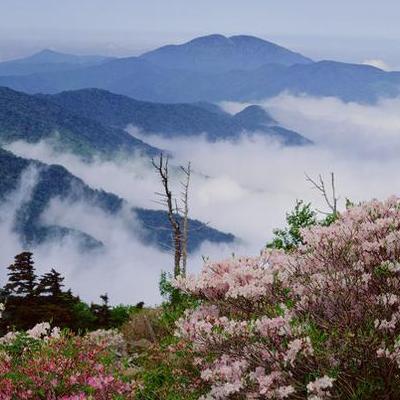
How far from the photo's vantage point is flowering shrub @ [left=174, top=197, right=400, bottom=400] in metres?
6.75

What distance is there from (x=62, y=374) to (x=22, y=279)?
1666cm

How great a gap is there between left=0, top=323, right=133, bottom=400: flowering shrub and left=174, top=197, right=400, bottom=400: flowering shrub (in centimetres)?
154

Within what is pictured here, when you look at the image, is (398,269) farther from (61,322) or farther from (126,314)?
(126,314)

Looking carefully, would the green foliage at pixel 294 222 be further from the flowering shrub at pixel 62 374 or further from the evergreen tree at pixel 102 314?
the flowering shrub at pixel 62 374

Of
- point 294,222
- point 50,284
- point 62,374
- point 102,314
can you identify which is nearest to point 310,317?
point 62,374

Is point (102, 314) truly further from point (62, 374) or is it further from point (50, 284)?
point (62, 374)

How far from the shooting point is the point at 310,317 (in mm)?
7762

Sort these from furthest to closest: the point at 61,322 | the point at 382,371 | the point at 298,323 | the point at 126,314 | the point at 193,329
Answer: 1. the point at 126,314
2. the point at 61,322
3. the point at 193,329
4. the point at 298,323
5. the point at 382,371

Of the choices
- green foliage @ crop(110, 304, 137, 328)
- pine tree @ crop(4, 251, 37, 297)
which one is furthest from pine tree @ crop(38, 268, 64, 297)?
green foliage @ crop(110, 304, 137, 328)

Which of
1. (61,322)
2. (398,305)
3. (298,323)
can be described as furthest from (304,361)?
(61,322)

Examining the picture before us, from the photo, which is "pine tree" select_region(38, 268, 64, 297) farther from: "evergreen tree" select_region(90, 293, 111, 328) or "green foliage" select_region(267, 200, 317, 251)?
"green foliage" select_region(267, 200, 317, 251)

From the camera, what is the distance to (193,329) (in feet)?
28.2

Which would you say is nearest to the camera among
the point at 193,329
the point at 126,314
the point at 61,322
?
the point at 193,329

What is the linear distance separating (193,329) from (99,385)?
179cm
